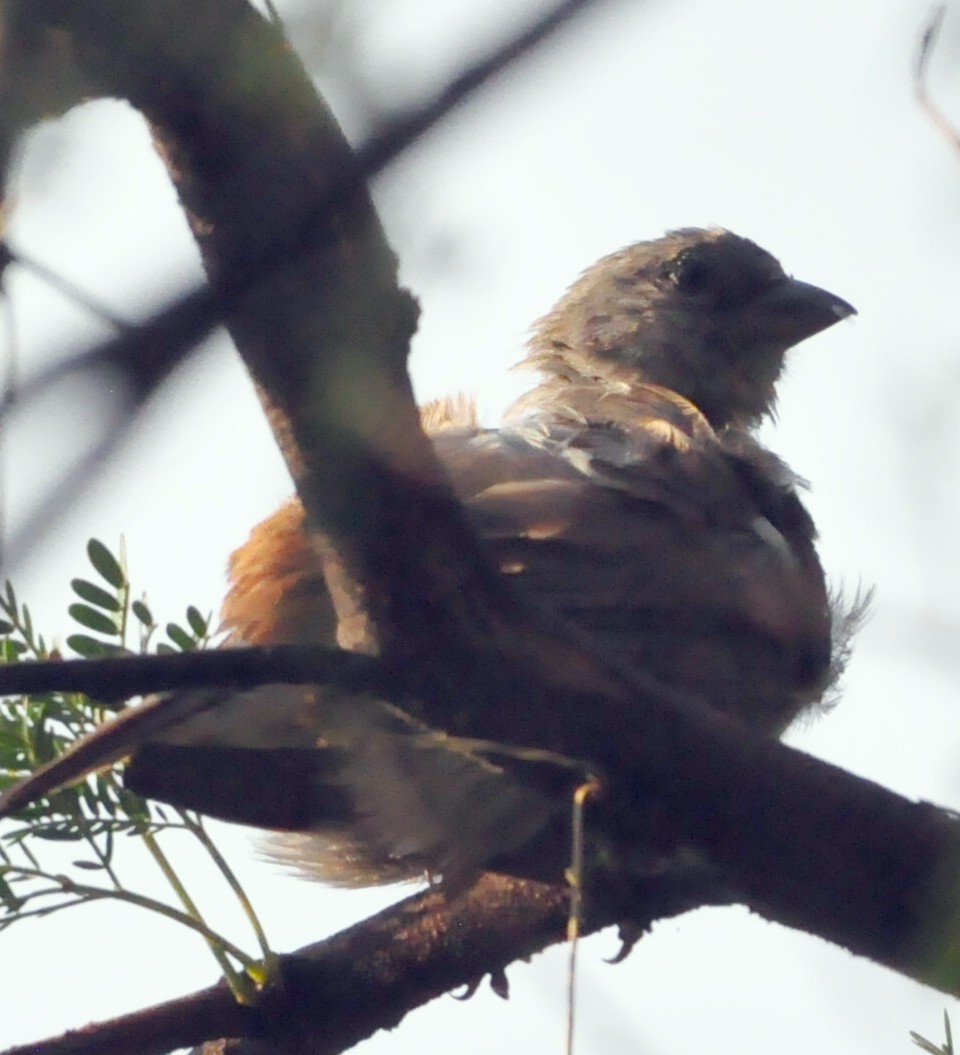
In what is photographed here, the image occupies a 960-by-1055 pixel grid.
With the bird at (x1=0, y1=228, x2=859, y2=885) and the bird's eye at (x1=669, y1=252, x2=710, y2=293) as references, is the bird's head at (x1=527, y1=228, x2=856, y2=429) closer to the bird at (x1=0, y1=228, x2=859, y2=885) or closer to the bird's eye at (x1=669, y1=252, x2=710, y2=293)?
the bird's eye at (x1=669, y1=252, x2=710, y2=293)

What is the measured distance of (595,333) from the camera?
6461mm

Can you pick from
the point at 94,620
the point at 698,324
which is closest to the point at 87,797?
the point at 94,620

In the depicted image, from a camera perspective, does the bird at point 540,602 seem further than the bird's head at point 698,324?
No

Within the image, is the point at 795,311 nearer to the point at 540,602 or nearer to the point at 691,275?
the point at 691,275

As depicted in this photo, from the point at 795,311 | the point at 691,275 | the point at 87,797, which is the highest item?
the point at 691,275

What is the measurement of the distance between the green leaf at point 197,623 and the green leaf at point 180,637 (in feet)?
0.06

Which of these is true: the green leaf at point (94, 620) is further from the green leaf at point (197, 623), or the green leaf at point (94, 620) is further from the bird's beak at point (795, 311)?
the bird's beak at point (795, 311)

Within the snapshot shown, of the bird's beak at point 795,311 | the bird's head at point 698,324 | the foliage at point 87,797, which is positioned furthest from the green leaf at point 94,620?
the bird's beak at point 795,311

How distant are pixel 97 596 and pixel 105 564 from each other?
0.29ft

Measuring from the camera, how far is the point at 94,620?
3361 millimetres

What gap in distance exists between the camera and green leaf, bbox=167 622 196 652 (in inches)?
137

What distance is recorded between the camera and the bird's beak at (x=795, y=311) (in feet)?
20.2

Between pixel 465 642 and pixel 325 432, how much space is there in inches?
15.7

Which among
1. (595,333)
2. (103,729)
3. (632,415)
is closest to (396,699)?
(103,729)
